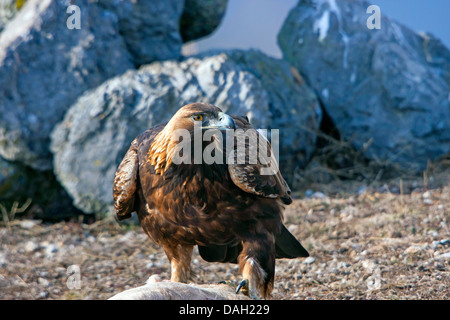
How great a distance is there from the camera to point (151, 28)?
7.33 m

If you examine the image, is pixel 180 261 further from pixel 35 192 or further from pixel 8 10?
pixel 8 10

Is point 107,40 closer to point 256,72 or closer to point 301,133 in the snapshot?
point 256,72

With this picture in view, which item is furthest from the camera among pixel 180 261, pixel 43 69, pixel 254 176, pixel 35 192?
pixel 35 192

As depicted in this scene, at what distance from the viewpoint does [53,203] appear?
676 centimetres

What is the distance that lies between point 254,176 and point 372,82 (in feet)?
15.5

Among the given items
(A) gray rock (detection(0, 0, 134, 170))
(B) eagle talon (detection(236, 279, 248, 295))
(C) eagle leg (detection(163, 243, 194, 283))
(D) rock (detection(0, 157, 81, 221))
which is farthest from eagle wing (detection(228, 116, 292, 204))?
(D) rock (detection(0, 157, 81, 221))

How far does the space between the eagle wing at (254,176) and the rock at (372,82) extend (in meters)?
3.90

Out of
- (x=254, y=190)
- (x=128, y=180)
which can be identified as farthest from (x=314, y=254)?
(x=128, y=180)

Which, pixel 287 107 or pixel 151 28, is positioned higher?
pixel 151 28

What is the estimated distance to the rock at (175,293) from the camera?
9.02 feet

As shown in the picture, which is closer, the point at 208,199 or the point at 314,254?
the point at 208,199

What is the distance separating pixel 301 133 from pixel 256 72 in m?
0.98

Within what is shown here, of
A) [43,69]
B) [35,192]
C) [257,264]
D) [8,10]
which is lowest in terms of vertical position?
[35,192]
